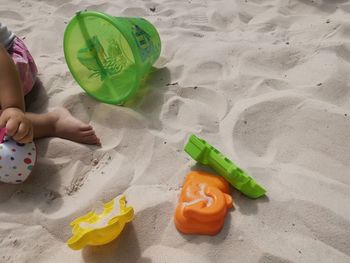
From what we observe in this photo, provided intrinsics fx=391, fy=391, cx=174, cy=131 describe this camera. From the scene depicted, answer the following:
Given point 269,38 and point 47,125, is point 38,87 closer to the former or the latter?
point 47,125

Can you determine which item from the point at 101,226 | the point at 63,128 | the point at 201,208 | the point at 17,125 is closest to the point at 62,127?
the point at 63,128

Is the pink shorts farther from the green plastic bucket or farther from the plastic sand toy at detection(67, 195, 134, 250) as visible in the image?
the plastic sand toy at detection(67, 195, 134, 250)

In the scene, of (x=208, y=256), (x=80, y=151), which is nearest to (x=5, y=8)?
(x=80, y=151)

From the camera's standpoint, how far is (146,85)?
5.17 ft

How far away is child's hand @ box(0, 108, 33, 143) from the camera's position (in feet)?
3.58

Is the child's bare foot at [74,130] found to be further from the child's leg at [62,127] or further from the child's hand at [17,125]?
the child's hand at [17,125]

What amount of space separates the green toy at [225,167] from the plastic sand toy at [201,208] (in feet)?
0.15

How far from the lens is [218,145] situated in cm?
122

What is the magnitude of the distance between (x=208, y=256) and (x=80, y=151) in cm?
56

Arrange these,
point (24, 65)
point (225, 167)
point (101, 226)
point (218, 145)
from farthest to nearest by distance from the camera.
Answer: point (24, 65), point (218, 145), point (225, 167), point (101, 226)

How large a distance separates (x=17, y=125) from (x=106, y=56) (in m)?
0.55

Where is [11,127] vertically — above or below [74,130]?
above

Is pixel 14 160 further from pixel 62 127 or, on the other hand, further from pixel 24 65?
pixel 24 65

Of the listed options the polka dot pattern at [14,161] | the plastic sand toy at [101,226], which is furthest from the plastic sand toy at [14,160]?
the plastic sand toy at [101,226]
